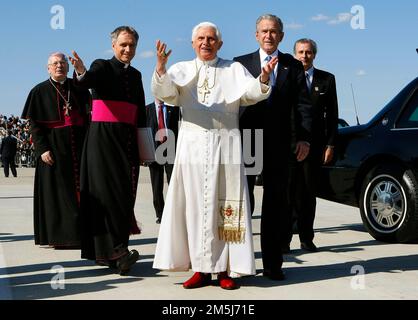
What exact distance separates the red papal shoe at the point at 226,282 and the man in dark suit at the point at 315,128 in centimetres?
232

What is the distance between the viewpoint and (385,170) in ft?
26.2

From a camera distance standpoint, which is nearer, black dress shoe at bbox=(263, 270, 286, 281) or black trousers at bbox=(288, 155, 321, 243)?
black dress shoe at bbox=(263, 270, 286, 281)

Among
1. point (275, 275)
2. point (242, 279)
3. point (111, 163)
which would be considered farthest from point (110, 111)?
point (275, 275)

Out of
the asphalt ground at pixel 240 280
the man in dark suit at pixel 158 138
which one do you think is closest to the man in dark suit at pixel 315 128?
the asphalt ground at pixel 240 280

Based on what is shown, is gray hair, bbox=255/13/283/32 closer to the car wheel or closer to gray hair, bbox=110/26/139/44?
gray hair, bbox=110/26/139/44

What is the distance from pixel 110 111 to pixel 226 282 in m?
1.77

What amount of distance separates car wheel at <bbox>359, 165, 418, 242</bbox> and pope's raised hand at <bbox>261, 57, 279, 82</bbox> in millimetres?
3020

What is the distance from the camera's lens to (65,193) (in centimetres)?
784

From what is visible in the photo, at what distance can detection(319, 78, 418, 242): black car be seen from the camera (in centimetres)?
774

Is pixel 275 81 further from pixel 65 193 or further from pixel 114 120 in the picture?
pixel 65 193

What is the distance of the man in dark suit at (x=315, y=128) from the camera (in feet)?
25.6

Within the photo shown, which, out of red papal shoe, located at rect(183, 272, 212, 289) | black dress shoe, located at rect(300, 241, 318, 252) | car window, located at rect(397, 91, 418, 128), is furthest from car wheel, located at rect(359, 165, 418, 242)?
red papal shoe, located at rect(183, 272, 212, 289)

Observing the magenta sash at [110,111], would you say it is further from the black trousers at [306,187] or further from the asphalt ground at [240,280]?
the black trousers at [306,187]
